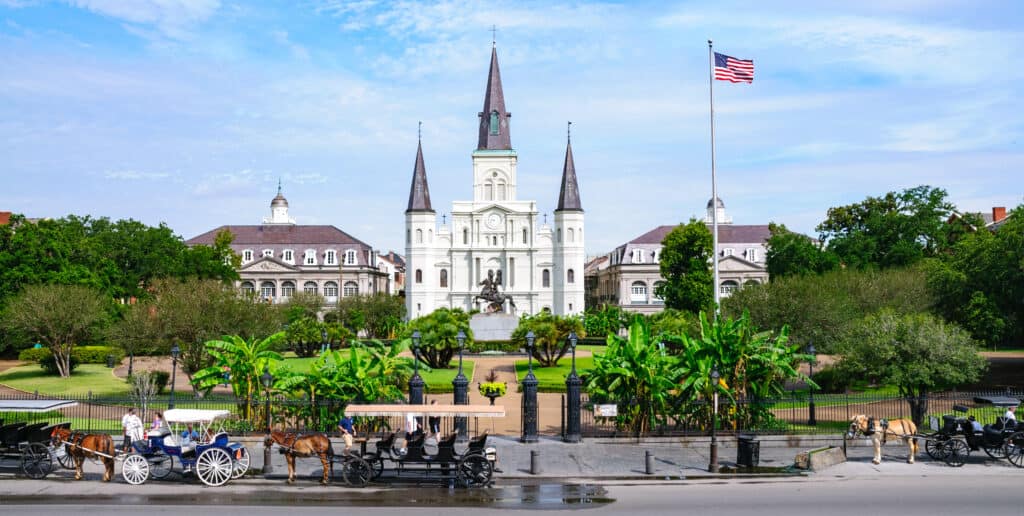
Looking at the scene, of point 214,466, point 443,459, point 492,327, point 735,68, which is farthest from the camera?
point 492,327

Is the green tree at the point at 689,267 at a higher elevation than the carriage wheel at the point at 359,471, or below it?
higher

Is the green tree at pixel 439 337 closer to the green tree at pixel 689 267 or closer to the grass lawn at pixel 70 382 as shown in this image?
the grass lawn at pixel 70 382

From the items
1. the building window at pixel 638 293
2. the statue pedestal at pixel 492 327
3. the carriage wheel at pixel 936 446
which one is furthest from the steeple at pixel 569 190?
the carriage wheel at pixel 936 446

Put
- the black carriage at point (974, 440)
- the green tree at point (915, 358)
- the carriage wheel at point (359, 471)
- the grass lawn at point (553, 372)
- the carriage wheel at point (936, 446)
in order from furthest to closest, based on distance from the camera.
Result: the grass lawn at point (553, 372)
the green tree at point (915, 358)
the carriage wheel at point (936, 446)
the black carriage at point (974, 440)
the carriage wheel at point (359, 471)

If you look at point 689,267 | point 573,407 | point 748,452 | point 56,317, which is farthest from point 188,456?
A: point 689,267

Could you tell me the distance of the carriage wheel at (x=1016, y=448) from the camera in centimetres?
1903

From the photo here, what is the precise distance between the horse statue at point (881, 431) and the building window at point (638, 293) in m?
92.5

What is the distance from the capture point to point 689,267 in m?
63.2

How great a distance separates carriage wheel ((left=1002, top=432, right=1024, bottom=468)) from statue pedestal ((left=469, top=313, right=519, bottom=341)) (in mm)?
43930

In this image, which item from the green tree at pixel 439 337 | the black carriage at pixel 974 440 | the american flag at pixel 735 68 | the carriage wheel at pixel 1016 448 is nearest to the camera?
the carriage wheel at pixel 1016 448

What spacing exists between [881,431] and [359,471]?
12.1 m

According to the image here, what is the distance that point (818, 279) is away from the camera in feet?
148

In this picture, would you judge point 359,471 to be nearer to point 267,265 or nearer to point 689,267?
point 689,267

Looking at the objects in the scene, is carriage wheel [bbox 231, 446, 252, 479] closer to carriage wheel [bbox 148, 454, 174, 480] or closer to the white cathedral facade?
carriage wheel [bbox 148, 454, 174, 480]
